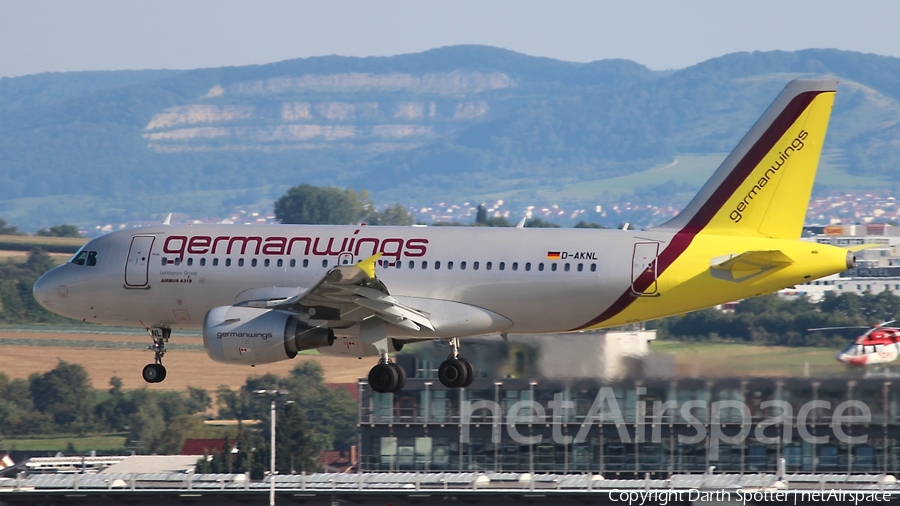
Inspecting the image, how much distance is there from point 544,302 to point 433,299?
317 cm

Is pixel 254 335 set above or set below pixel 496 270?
below

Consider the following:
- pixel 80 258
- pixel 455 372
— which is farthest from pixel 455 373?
pixel 80 258

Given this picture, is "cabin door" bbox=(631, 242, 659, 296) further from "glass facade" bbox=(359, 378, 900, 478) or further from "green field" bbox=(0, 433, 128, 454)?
"green field" bbox=(0, 433, 128, 454)

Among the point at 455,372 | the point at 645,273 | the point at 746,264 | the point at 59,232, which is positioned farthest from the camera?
the point at 59,232

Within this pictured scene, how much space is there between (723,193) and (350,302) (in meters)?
10.7

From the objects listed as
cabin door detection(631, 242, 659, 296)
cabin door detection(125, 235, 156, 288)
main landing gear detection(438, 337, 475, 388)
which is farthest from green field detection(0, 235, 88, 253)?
cabin door detection(631, 242, 659, 296)

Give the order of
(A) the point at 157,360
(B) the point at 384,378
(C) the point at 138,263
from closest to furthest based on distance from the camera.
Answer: (B) the point at 384,378, (C) the point at 138,263, (A) the point at 157,360

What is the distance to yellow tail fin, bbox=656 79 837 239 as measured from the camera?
1486 inches

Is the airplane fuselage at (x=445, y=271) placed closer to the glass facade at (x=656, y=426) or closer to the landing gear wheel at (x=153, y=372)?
the landing gear wheel at (x=153, y=372)

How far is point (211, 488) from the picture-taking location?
47.8 metres

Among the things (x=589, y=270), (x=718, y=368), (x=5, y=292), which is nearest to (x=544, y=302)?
(x=589, y=270)

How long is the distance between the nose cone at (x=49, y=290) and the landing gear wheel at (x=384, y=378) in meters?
10.5

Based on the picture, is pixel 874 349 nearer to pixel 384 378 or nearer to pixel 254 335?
pixel 384 378

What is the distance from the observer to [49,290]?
42.9m
